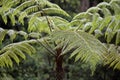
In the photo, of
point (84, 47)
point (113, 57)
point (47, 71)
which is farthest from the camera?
point (47, 71)

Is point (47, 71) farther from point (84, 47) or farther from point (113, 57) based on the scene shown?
point (84, 47)

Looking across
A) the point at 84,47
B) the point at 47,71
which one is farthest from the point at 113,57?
the point at 47,71

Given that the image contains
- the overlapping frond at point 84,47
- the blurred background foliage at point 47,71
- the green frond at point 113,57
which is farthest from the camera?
the blurred background foliage at point 47,71

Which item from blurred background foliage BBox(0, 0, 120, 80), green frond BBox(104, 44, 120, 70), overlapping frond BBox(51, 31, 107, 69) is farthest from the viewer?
blurred background foliage BBox(0, 0, 120, 80)

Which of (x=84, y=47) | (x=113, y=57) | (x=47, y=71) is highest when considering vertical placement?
(x=84, y=47)

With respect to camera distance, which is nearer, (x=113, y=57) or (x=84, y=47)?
(x=84, y=47)

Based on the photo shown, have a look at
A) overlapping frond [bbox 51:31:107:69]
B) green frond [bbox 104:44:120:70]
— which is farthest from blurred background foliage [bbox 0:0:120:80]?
overlapping frond [bbox 51:31:107:69]

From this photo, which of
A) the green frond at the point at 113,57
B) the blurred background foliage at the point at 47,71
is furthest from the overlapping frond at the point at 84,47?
the blurred background foliage at the point at 47,71

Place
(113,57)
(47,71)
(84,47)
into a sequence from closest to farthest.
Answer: (84,47) → (113,57) → (47,71)

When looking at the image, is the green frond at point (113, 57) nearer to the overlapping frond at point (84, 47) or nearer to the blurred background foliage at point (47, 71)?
the overlapping frond at point (84, 47)

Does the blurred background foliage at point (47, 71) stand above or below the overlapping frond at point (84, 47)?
below

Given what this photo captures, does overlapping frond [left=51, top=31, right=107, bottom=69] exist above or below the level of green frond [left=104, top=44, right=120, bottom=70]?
above

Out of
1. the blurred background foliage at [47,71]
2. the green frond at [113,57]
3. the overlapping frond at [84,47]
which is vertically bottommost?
the blurred background foliage at [47,71]

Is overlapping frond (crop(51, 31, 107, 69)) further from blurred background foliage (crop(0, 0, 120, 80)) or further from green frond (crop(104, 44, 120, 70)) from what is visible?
blurred background foliage (crop(0, 0, 120, 80))
